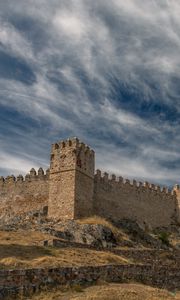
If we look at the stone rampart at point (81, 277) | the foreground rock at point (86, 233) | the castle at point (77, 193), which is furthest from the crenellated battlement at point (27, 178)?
the stone rampart at point (81, 277)

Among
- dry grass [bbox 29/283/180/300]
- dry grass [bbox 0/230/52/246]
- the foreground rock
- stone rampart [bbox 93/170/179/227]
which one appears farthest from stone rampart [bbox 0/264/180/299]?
stone rampart [bbox 93/170/179/227]

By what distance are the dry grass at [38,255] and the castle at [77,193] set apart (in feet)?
25.0

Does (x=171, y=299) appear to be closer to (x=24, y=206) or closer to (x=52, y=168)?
(x=52, y=168)

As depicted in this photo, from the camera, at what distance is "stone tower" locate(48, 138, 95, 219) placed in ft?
107

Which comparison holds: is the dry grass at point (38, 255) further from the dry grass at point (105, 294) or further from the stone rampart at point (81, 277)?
the dry grass at point (105, 294)

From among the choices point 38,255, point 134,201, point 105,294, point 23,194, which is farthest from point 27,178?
point 105,294

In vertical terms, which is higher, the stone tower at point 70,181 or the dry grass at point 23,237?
the stone tower at point 70,181

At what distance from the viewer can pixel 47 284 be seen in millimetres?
13633

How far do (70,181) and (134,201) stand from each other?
10.2 meters

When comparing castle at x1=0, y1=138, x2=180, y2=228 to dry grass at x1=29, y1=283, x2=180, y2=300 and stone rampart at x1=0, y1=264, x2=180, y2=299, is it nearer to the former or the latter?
stone rampart at x1=0, y1=264, x2=180, y2=299

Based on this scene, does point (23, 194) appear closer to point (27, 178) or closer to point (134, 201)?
point (27, 178)

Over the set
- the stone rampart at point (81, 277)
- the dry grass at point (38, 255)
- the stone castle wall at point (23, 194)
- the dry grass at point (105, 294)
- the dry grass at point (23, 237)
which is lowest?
the dry grass at point (105, 294)

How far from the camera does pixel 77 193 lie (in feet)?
108

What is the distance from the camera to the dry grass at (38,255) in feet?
58.2
